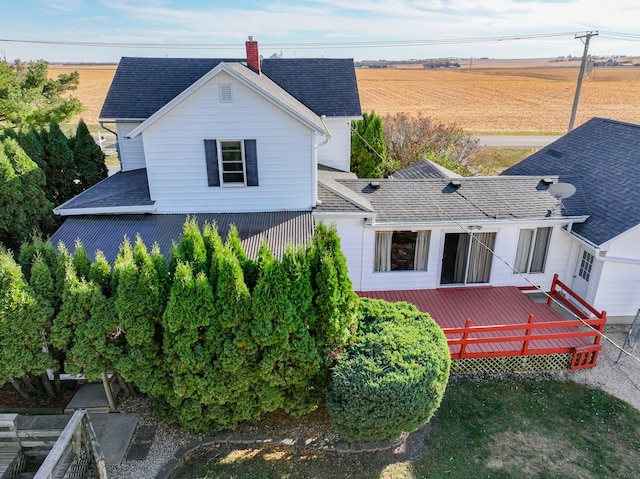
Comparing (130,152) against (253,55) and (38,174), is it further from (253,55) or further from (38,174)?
(253,55)

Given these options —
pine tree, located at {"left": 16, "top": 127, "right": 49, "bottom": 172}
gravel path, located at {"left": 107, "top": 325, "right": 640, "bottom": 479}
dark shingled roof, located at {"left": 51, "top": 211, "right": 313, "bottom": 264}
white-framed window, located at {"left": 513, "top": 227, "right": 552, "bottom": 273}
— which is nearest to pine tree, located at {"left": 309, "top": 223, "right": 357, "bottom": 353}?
dark shingled roof, located at {"left": 51, "top": 211, "right": 313, "bottom": 264}

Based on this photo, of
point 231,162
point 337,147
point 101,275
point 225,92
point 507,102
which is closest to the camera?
point 101,275

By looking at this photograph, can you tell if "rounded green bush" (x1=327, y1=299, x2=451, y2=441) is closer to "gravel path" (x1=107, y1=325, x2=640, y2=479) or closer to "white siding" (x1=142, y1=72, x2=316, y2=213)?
"gravel path" (x1=107, y1=325, x2=640, y2=479)

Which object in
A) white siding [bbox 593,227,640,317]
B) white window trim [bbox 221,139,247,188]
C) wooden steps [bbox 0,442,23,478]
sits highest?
white window trim [bbox 221,139,247,188]

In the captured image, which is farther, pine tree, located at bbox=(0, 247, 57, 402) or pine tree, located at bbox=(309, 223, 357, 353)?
pine tree, located at bbox=(309, 223, 357, 353)

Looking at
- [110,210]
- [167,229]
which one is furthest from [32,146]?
[167,229]
